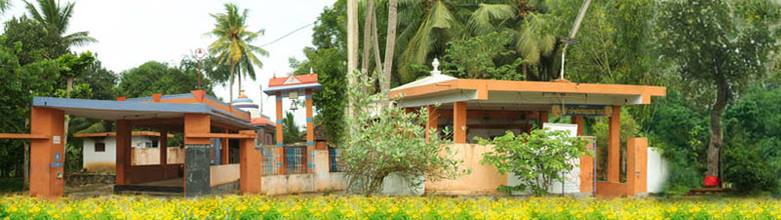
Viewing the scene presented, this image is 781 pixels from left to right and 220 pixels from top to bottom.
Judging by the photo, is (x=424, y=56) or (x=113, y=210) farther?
(x=424, y=56)

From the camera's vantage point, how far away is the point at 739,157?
1986 cm

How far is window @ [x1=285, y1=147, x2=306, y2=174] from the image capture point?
846 inches

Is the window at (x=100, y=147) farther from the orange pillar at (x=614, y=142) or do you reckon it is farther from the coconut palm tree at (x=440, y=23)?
the orange pillar at (x=614, y=142)

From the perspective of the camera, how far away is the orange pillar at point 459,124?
60.4 ft

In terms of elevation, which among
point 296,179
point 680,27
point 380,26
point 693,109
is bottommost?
point 296,179

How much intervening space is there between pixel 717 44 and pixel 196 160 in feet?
39.2

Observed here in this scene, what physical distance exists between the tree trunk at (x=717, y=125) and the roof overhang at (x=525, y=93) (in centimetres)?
135

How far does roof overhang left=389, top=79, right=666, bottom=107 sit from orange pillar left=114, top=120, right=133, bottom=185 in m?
7.61

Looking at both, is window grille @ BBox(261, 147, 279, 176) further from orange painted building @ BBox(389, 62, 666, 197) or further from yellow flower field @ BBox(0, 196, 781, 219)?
yellow flower field @ BBox(0, 196, 781, 219)

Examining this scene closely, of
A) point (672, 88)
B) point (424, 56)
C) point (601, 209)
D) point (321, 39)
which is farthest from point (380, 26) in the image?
point (601, 209)

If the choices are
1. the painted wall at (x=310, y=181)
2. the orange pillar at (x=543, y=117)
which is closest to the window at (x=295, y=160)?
the painted wall at (x=310, y=181)

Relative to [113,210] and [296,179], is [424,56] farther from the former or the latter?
[113,210]

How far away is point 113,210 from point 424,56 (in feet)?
72.9

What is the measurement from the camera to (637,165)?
1906 cm
